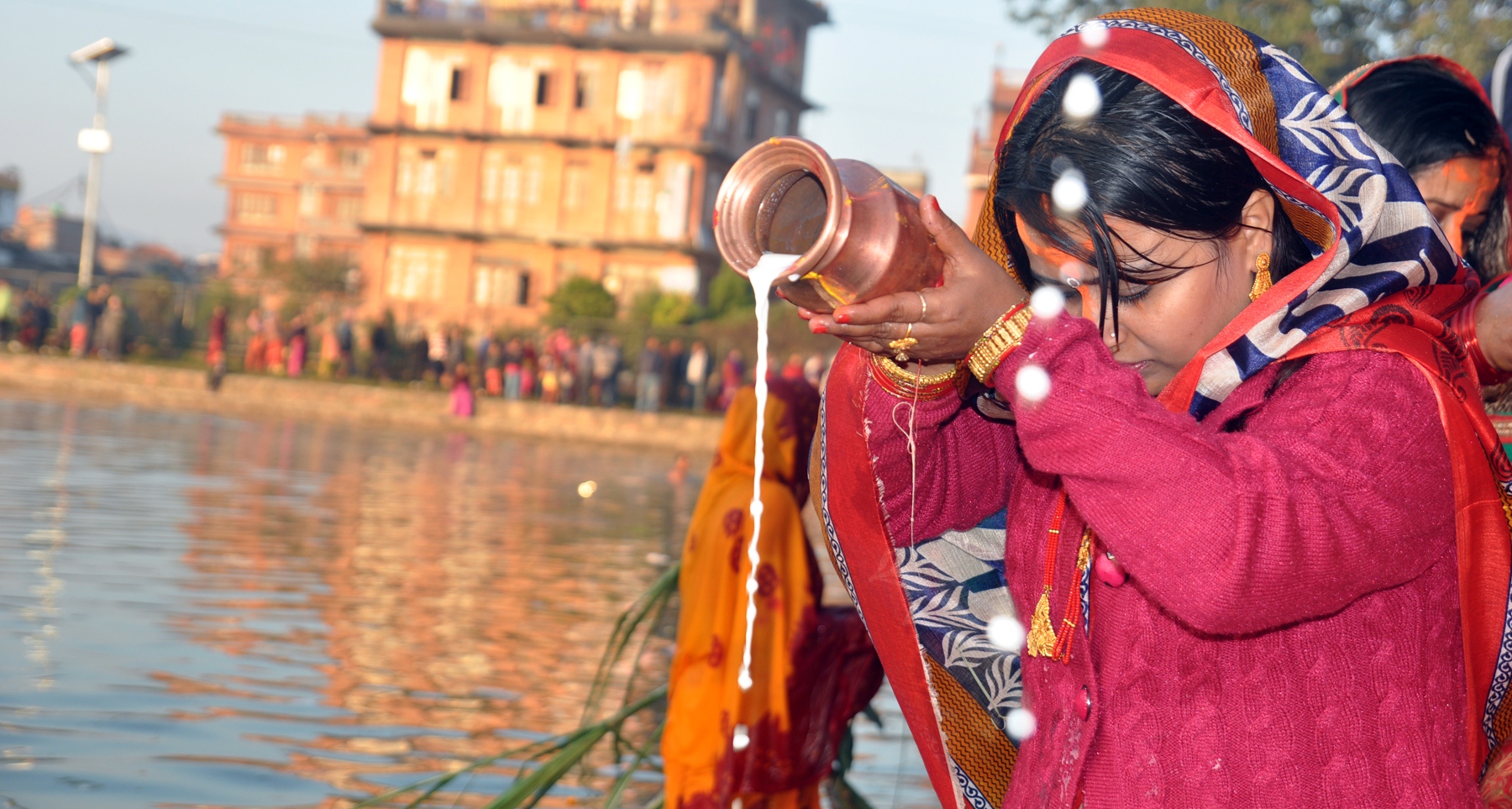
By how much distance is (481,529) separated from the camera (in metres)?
10.4

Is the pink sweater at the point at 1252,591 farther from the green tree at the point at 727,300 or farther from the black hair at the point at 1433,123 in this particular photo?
the green tree at the point at 727,300

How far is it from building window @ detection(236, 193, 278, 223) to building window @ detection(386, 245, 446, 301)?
95.2ft

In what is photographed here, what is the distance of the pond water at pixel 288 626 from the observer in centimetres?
449

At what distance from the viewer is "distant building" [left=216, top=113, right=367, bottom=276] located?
59.5 m

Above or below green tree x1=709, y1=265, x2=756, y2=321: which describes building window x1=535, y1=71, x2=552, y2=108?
above

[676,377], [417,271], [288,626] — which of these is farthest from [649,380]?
[417,271]

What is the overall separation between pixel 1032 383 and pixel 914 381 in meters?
0.21

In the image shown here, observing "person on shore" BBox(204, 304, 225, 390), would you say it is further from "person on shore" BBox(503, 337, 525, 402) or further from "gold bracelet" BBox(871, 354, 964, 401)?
"gold bracelet" BBox(871, 354, 964, 401)

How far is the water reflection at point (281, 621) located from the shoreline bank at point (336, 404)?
806 cm

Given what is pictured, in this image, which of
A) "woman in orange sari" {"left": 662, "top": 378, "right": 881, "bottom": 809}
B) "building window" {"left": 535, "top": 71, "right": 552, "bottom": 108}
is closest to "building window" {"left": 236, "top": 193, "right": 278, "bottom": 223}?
"building window" {"left": 535, "top": 71, "right": 552, "bottom": 108}

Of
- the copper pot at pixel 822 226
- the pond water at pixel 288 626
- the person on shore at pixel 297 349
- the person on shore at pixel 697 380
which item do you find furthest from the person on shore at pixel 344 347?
the copper pot at pixel 822 226

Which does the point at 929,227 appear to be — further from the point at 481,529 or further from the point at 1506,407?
the point at 481,529

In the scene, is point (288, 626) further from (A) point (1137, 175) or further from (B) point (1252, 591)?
(B) point (1252, 591)

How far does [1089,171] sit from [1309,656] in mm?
460
